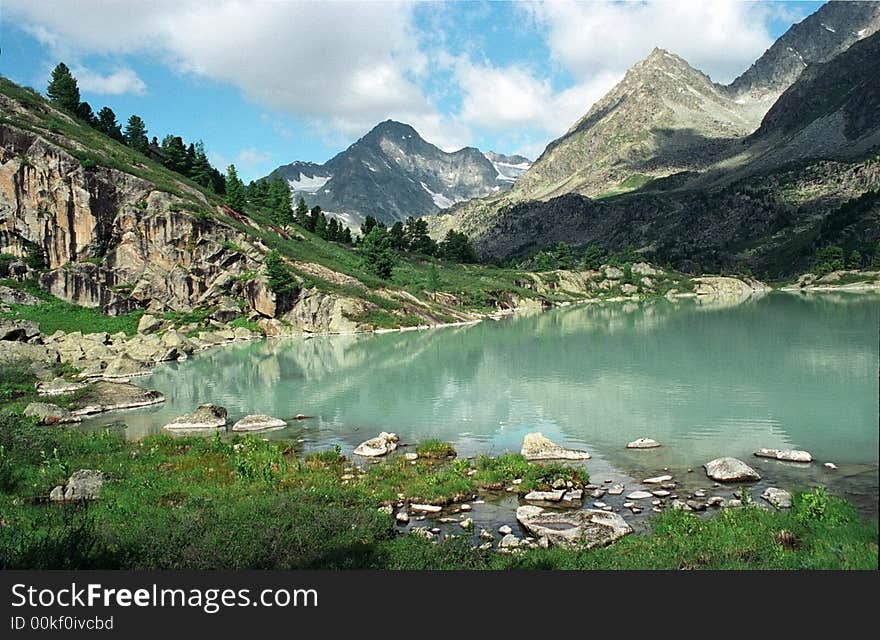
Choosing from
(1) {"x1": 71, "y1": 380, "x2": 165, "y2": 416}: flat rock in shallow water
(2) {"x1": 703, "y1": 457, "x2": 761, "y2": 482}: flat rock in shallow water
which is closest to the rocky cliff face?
(1) {"x1": 71, "y1": 380, "x2": 165, "y2": 416}: flat rock in shallow water

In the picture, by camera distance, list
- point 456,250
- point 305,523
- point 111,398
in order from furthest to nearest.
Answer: point 456,250 < point 111,398 < point 305,523

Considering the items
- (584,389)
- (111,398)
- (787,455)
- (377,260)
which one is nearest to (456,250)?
(377,260)

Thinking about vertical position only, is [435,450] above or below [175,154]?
below

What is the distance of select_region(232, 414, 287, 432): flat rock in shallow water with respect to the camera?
99.7ft

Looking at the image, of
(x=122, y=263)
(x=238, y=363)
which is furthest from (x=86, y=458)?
(x=122, y=263)

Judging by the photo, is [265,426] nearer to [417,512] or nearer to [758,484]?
[417,512]

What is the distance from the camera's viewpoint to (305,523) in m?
13.9

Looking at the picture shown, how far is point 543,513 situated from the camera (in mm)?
16125

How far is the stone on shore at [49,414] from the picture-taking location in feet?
101

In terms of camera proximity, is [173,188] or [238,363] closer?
[238,363]

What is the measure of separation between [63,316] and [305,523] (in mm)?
70410

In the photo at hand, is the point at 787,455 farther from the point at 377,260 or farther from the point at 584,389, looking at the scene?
the point at 377,260

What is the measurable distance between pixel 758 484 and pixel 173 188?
94.1 metres

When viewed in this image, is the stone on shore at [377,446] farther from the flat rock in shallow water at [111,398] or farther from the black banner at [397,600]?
the flat rock in shallow water at [111,398]
